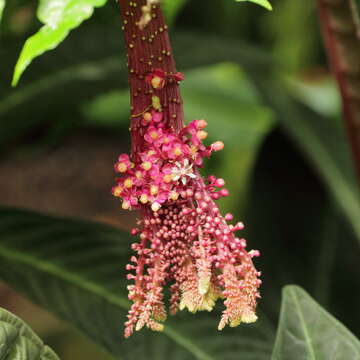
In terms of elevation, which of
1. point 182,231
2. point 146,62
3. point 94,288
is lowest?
point 94,288

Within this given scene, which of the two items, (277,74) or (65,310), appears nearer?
(65,310)

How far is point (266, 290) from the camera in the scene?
1.07 metres

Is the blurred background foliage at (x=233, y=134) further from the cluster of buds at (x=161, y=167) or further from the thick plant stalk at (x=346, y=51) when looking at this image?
the cluster of buds at (x=161, y=167)

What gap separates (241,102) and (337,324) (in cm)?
109

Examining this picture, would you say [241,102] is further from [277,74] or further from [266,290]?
[266,290]

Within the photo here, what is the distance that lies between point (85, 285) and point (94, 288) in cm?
1

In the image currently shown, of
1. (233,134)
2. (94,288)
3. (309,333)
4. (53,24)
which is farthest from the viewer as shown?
(233,134)

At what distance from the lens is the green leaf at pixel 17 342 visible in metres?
0.51

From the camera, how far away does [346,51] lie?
0.83 metres

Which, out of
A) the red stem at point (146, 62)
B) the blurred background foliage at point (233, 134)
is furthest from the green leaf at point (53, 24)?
the blurred background foliage at point (233, 134)

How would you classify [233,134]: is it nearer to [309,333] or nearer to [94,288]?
[94,288]

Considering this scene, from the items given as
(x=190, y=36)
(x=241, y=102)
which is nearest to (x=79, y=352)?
(x=190, y=36)

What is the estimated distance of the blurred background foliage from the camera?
890mm

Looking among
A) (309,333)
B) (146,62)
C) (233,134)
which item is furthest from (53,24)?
(233,134)
